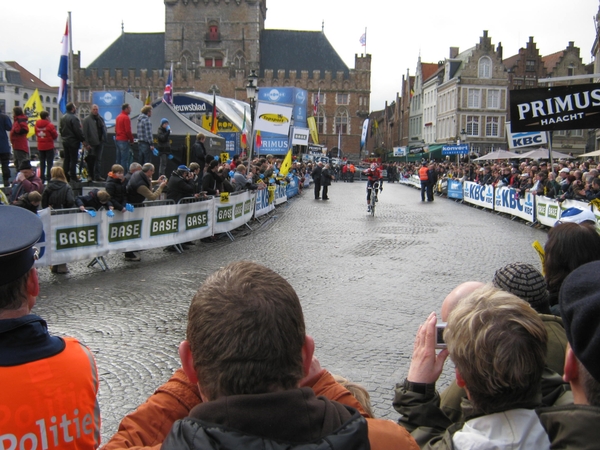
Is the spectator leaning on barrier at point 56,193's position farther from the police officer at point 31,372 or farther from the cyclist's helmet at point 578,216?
the police officer at point 31,372

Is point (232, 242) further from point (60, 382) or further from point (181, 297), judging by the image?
point (60, 382)

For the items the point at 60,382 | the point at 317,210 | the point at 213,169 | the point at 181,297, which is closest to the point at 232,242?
the point at 213,169

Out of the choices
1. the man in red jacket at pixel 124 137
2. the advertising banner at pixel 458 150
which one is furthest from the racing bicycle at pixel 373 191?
the advertising banner at pixel 458 150

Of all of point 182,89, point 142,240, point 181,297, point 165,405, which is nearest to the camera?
point 165,405

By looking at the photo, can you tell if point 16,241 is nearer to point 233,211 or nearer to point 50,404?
point 50,404

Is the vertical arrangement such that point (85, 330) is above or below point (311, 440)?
below

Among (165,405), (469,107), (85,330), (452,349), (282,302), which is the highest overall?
(469,107)

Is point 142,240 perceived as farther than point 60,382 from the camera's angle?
Yes

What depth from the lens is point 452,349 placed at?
1.97m

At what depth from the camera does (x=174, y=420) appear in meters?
1.78

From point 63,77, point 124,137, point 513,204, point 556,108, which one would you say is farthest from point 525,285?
point 513,204

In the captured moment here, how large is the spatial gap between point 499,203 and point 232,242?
40.3ft

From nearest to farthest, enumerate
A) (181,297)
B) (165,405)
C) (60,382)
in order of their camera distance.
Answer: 1. (165,405)
2. (60,382)
3. (181,297)

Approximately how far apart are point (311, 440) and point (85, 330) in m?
5.92
